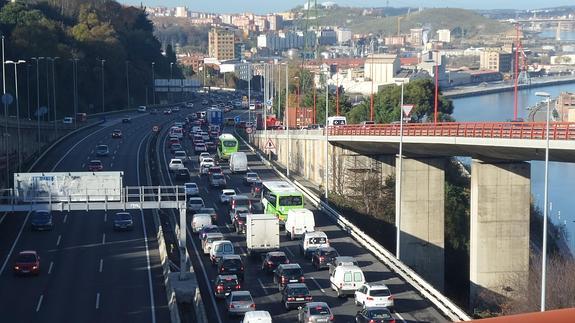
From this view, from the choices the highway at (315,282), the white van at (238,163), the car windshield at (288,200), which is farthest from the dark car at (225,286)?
the white van at (238,163)

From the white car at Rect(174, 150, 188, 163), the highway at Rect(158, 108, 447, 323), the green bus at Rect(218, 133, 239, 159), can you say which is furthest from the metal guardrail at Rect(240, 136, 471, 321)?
the white car at Rect(174, 150, 188, 163)

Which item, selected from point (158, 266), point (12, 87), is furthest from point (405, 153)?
point (12, 87)

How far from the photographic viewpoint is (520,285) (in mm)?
39656

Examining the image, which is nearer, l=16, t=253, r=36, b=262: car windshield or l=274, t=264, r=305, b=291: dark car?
l=274, t=264, r=305, b=291: dark car

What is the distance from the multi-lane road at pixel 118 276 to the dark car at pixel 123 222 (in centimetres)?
27

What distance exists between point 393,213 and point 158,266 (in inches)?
883

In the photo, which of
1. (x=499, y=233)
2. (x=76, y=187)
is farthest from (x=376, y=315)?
(x=499, y=233)

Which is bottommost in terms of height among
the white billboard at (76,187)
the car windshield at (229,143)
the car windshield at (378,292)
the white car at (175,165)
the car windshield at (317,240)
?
the car windshield at (317,240)

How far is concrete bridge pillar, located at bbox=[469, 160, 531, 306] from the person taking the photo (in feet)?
135

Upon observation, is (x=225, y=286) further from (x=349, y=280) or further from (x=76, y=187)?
(x=76, y=187)

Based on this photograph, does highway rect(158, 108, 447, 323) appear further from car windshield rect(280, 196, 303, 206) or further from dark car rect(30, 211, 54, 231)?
dark car rect(30, 211, 54, 231)

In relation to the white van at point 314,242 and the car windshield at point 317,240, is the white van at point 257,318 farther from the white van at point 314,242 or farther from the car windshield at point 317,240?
the car windshield at point 317,240

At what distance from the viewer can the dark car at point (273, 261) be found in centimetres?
3497

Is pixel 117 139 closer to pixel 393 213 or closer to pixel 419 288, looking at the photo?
pixel 393 213
